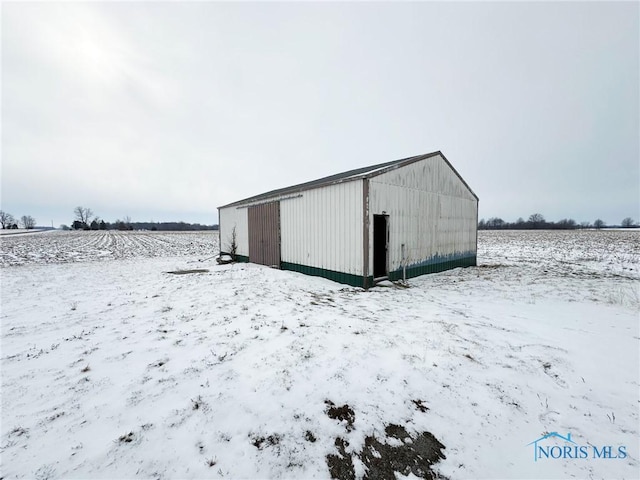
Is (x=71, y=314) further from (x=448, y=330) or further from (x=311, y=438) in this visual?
(x=448, y=330)

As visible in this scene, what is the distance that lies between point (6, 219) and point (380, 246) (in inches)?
6341

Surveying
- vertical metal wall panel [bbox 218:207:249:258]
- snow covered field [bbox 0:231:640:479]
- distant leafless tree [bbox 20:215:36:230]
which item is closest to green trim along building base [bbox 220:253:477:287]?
snow covered field [bbox 0:231:640:479]

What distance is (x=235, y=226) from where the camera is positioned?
16.3 metres

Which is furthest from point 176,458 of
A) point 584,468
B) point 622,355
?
point 622,355

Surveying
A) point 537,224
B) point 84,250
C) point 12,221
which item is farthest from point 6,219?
point 537,224

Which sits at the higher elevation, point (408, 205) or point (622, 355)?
point (408, 205)

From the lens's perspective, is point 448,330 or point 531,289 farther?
point 531,289

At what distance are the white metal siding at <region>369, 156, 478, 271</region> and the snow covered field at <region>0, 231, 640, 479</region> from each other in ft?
12.2

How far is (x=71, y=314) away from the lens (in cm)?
579

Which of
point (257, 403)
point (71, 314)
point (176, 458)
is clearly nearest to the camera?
point (176, 458)

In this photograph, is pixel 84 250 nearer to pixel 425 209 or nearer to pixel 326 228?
pixel 326 228

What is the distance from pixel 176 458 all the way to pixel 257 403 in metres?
0.87

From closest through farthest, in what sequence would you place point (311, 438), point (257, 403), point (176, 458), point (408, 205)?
point (176, 458) < point (311, 438) < point (257, 403) < point (408, 205)

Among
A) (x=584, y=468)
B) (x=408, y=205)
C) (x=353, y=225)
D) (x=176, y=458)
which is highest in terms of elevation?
(x=408, y=205)
